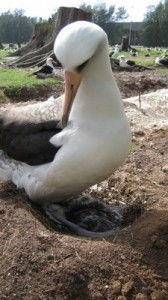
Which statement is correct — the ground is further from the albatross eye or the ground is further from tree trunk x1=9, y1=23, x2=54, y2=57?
tree trunk x1=9, y1=23, x2=54, y2=57

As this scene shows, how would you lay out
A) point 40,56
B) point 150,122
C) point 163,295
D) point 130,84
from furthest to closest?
1. point 40,56
2. point 130,84
3. point 150,122
4. point 163,295

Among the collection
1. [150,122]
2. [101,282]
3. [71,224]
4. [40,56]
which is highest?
[101,282]

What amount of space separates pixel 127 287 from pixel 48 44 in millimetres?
13732

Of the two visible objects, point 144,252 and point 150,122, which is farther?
point 150,122

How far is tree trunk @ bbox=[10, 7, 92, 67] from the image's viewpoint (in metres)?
14.2

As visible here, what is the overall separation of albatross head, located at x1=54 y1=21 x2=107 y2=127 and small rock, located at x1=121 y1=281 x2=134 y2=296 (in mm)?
1358

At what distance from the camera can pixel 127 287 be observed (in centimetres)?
285

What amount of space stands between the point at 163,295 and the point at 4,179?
197cm

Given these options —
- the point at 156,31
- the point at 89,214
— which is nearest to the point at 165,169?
the point at 89,214

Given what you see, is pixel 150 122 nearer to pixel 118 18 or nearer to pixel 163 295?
pixel 163 295

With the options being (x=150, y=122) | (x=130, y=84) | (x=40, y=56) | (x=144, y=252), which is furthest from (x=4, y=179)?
(x=40, y=56)

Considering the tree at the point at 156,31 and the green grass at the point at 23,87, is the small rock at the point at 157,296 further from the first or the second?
the tree at the point at 156,31

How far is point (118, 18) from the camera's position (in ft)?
298

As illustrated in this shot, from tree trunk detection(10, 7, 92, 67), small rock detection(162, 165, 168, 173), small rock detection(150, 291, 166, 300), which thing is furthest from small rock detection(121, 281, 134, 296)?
tree trunk detection(10, 7, 92, 67)
